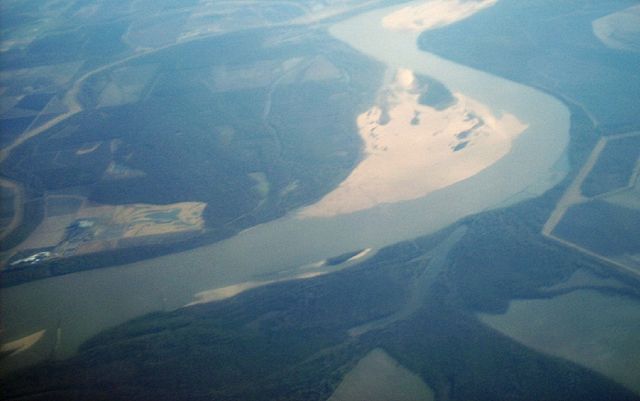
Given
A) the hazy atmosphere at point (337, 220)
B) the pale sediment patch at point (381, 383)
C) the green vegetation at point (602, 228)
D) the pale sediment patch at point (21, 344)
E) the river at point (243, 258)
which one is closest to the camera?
the pale sediment patch at point (381, 383)

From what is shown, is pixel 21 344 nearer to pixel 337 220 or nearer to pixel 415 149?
pixel 337 220

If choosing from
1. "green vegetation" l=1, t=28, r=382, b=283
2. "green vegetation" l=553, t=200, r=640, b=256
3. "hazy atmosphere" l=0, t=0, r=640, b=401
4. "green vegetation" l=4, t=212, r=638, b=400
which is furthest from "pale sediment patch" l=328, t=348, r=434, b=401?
"green vegetation" l=1, t=28, r=382, b=283

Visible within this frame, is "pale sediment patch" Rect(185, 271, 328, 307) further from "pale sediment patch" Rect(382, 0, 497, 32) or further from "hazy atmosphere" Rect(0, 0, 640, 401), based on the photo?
"pale sediment patch" Rect(382, 0, 497, 32)

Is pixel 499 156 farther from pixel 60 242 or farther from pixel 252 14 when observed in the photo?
pixel 252 14

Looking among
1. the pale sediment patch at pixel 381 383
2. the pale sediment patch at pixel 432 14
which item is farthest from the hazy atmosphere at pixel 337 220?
the pale sediment patch at pixel 432 14

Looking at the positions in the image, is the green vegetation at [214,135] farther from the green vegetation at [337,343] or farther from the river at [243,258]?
the green vegetation at [337,343]

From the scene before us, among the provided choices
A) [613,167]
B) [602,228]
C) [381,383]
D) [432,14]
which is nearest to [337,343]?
[381,383]

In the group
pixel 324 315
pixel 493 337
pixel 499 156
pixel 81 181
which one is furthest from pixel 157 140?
pixel 493 337
